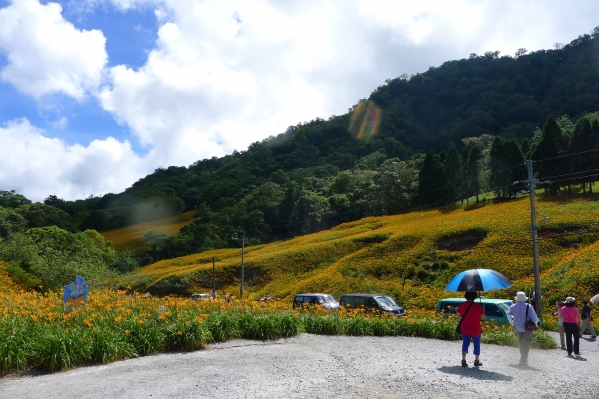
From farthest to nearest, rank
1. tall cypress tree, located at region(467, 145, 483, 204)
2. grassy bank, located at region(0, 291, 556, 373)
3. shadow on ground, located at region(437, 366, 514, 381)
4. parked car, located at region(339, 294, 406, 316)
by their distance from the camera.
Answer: tall cypress tree, located at region(467, 145, 483, 204) < parked car, located at region(339, 294, 406, 316) < shadow on ground, located at region(437, 366, 514, 381) < grassy bank, located at region(0, 291, 556, 373)

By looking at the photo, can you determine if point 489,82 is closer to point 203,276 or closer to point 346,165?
point 346,165

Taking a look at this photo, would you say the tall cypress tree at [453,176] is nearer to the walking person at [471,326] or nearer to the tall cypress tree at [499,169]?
the tall cypress tree at [499,169]

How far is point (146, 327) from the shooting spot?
923cm

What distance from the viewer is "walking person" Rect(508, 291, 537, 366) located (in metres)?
9.48

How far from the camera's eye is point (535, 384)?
7570 mm

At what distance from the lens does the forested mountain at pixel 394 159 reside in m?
58.2

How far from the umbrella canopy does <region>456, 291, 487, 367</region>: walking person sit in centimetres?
185

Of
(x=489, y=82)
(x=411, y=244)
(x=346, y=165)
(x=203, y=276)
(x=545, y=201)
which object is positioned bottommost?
(x=203, y=276)

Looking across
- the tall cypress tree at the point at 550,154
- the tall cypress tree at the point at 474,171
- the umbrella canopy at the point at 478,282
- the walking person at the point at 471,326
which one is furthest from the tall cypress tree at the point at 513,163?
the walking person at the point at 471,326

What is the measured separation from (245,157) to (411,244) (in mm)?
88912

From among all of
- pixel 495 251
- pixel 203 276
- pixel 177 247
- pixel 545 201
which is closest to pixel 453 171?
pixel 545 201

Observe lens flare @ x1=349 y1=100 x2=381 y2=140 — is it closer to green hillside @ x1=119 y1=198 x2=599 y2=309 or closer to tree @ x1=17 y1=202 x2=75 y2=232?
green hillside @ x1=119 y1=198 x2=599 y2=309

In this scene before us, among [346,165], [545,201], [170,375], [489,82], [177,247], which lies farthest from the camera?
[489,82]

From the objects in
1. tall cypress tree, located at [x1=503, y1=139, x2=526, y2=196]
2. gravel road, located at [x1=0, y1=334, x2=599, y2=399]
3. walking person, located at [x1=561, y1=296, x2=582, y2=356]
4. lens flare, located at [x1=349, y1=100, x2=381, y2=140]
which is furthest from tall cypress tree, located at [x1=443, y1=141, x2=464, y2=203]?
lens flare, located at [x1=349, y1=100, x2=381, y2=140]
